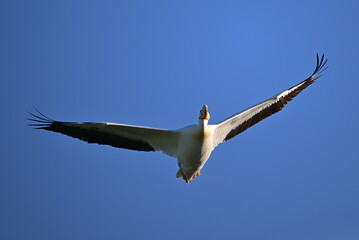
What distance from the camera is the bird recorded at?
9.84 metres

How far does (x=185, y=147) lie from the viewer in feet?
32.7

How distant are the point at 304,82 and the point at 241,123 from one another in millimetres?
1677

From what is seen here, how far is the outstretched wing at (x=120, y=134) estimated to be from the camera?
9.79 metres

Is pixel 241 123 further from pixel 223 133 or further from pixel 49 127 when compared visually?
pixel 49 127

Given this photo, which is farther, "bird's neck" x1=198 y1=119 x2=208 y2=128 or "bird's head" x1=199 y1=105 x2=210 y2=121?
"bird's head" x1=199 y1=105 x2=210 y2=121

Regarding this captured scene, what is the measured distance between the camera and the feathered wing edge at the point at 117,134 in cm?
980

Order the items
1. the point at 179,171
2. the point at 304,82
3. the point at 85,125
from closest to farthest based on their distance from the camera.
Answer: the point at 85,125, the point at 179,171, the point at 304,82

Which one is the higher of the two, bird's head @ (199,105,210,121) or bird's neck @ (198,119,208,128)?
bird's head @ (199,105,210,121)

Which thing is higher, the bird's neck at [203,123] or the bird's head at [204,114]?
the bird's head at [204,114]

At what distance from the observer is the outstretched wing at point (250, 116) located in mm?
10398

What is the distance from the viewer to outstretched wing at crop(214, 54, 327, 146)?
1040 cm

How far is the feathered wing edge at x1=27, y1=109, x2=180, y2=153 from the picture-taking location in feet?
32.1

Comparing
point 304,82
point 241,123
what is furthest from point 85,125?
point 304,82

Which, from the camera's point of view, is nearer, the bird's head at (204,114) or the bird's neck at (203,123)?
the bird's neck at (203,123)
